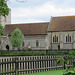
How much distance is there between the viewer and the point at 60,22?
4888 centimetres

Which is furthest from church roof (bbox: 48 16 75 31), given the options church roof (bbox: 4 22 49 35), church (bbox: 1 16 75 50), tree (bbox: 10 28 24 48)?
tree (bbox: 10 28 24 48)

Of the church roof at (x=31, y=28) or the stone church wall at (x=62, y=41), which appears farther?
the church roof at (x=31, y=28)

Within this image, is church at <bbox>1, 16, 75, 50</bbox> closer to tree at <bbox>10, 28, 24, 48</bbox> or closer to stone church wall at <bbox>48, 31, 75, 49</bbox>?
stone church wall at <bbox>48, 31, 75, 49</bbox>

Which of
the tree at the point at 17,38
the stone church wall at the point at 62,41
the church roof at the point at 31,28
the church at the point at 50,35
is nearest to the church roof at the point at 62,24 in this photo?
the church at the point at 50,35

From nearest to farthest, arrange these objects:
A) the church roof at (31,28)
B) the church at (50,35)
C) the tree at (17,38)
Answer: the tree at (17,38)
the church at (50,35)
the church roof at (31,28)

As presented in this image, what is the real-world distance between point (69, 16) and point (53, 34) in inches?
250

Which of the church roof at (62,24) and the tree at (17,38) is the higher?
the church roof at (62,24)

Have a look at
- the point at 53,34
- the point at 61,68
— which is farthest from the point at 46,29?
the point at 61,68

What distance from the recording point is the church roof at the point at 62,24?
155 feet

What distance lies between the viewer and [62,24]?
1898 inches

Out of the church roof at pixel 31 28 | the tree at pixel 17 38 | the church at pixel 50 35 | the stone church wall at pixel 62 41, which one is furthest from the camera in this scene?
the church roof at pixel 31 28

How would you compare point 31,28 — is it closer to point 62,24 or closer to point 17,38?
point 17,38

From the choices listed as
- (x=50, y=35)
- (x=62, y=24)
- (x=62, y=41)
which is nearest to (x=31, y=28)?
Result: (x=50, y=35)

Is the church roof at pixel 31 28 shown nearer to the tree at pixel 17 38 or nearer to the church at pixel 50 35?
the church at pixel 50 35
